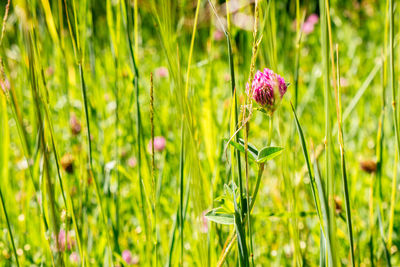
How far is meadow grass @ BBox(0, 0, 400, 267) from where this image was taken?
1.14ft

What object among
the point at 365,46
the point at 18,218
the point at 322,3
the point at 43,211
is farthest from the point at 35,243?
the point at 365,46

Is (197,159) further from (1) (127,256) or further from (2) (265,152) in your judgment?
(1) (127,256)

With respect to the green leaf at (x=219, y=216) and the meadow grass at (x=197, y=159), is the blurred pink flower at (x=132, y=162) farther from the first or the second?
the green leaf at (x=219, y=216)

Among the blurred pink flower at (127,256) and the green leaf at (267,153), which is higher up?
the green leaf at (267,153)

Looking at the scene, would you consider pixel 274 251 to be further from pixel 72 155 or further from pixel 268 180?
pixel 72 155

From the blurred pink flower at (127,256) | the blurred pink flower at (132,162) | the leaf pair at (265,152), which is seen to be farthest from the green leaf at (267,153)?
the blurred pink flower at (132,162)

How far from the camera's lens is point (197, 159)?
1.13 feet

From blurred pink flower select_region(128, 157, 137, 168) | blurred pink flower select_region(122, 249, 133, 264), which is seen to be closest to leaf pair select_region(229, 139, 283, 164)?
blurred pink flower select_region(122, 249, 133, 264)

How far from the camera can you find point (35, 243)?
0.69 metres

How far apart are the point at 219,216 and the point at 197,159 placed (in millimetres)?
98

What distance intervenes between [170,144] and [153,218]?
57 centimetres

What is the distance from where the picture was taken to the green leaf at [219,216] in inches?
15.9

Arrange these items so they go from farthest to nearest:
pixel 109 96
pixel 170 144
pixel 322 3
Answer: pixel 109 96 → pixel 170 144 → pixel 322 3

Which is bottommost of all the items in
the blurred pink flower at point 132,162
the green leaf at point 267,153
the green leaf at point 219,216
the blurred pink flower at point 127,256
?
the blurred pink flower at point 127,256
